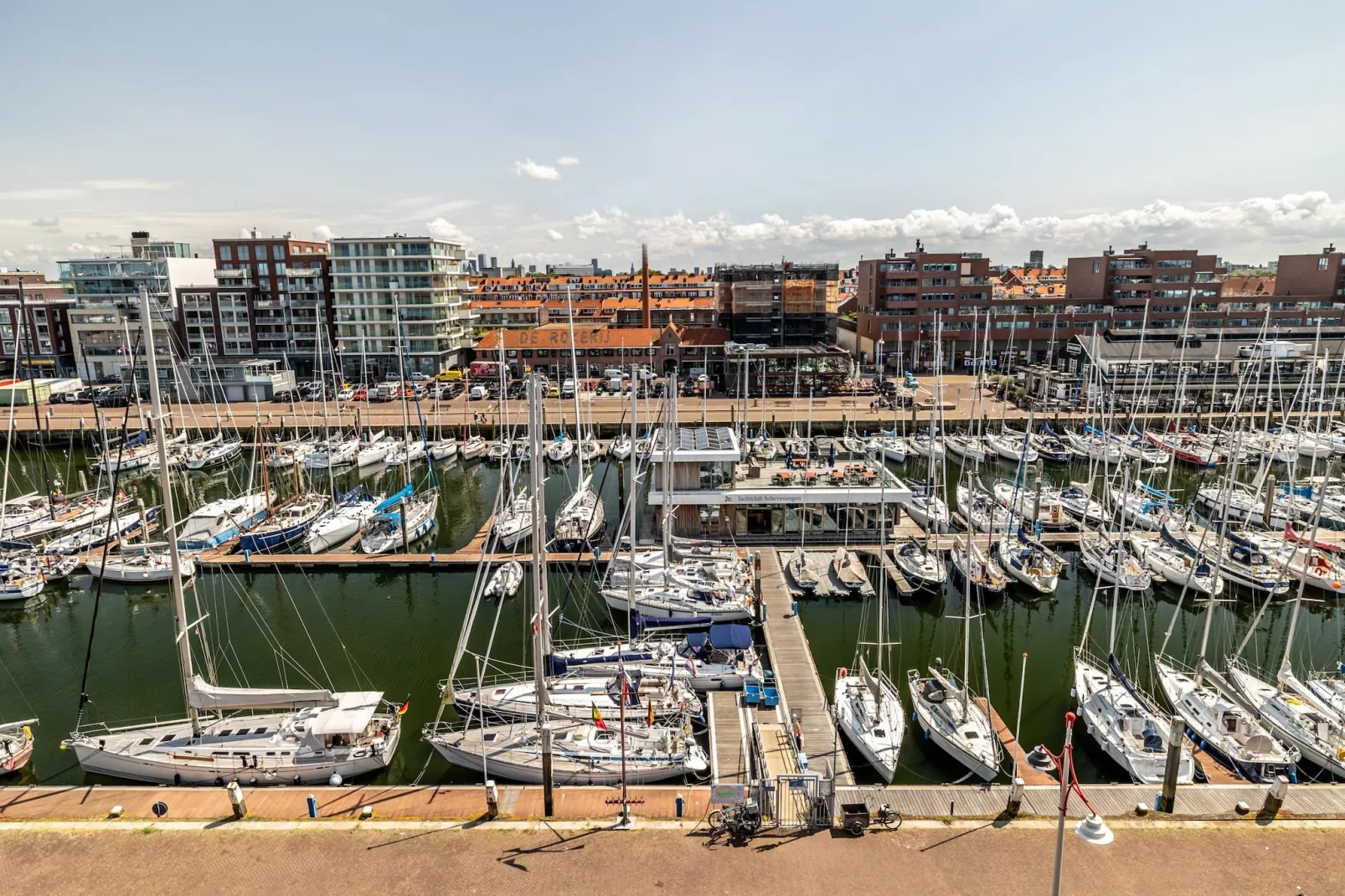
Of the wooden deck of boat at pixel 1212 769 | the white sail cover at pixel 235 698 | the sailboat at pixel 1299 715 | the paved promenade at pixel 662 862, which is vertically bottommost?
the wooden deck of boat at pixel 1212 769

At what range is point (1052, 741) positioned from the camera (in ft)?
71.9

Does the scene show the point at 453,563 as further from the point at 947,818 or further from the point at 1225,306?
the point at 1225,306

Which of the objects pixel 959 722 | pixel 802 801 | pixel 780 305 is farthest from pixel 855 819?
pixel 780 305

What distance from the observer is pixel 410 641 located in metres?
28.5

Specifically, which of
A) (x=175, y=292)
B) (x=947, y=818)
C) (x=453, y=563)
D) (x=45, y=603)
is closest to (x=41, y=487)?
(x=45, y=603)

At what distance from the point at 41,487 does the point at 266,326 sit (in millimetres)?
37301

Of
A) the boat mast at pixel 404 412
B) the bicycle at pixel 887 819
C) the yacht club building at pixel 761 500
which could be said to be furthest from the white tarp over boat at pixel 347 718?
the yacht club building at pixel 761 500

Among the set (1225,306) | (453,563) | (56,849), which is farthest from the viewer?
(1225,306)

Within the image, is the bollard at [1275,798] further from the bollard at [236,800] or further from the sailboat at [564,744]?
the bollard at [236,800]

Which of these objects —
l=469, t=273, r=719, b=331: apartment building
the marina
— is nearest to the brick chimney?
l=469, t=273, r=719, b=331: apartment building

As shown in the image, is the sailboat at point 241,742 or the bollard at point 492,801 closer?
the bollard at point 492,801

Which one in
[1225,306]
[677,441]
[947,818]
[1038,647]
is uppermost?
[1225,306]

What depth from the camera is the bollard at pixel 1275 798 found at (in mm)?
16328

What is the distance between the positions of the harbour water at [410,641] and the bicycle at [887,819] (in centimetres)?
414
